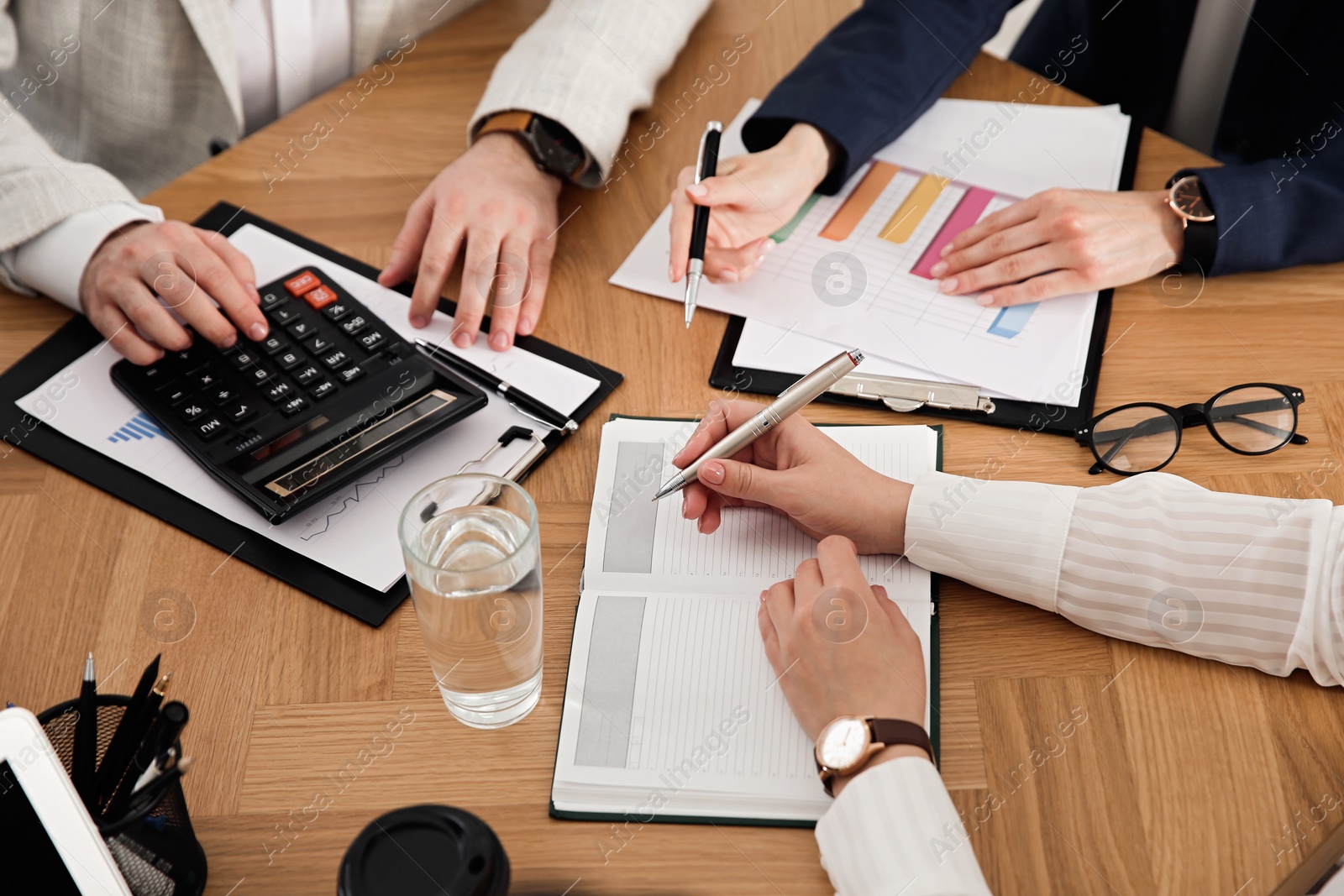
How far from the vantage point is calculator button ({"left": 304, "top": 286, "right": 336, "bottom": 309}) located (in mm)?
1004

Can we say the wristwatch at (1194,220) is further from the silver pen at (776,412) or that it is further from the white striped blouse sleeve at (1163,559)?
the silver pen at (776,412)

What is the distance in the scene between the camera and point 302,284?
102 centimetres

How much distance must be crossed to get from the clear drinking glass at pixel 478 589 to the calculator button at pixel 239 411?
1.04 ft

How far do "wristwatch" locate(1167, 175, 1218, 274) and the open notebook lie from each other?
38 centimetres

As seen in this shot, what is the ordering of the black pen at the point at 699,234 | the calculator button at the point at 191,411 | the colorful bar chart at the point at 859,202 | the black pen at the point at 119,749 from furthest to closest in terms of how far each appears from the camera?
the colorful bar chart at the point at 859,202, the black pen at the point at 699,234, the calculator button at the point at 191,411, the black pen at the point at 119,749

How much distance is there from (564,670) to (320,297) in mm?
496

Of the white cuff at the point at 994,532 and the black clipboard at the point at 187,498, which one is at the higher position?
the white cuff at the point at 994,532

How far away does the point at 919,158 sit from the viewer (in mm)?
1211

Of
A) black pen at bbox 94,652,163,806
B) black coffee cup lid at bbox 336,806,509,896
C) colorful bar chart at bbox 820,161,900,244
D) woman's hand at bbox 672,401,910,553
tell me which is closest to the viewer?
black coffee cup lid at bbox 336,806,509,896

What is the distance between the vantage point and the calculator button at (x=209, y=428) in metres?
0.89

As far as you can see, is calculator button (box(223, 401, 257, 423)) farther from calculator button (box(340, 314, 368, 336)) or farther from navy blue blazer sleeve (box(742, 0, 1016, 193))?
→ navy blue blazer sleeve (box(742, 0, 1016, 193))

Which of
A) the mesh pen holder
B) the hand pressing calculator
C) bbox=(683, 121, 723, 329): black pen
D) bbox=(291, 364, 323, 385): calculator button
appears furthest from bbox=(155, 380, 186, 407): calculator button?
bbox=(683, 121, 723, 329): black pen

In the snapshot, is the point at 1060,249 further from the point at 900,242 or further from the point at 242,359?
the point at 242,359

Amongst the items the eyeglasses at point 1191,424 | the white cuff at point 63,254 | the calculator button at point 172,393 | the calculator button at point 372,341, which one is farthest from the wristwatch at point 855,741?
the white cuff at point 63,254
